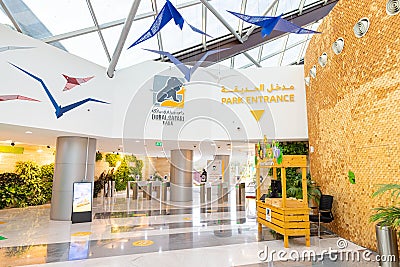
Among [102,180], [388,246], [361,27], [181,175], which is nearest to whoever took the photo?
[388,246]

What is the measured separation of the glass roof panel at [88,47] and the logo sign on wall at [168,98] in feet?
6.25

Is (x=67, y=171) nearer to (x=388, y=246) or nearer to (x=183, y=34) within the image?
(x=183, y=34)

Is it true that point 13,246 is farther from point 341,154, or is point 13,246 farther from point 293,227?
point 341,154

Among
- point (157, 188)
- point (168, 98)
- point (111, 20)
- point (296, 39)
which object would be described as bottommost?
point (157, 188)

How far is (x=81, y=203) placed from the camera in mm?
7195

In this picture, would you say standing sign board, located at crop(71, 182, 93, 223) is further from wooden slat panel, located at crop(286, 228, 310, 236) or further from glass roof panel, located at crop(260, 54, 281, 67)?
glass roof panel, located at crop(260, 54, 281, 67)

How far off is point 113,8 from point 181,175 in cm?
742

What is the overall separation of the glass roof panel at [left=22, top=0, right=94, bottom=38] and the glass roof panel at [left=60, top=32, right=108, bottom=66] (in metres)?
0.35

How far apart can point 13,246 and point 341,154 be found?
6.74 m

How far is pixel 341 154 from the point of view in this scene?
563cm

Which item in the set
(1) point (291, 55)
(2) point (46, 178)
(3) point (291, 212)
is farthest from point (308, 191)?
(2) point (46, 178)

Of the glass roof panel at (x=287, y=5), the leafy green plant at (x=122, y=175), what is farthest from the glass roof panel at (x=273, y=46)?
the leafy green plant at (x=122, y=175)

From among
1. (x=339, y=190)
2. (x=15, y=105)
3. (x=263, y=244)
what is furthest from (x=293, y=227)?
(x=15, y=105)

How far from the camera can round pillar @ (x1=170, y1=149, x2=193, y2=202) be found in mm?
11684
